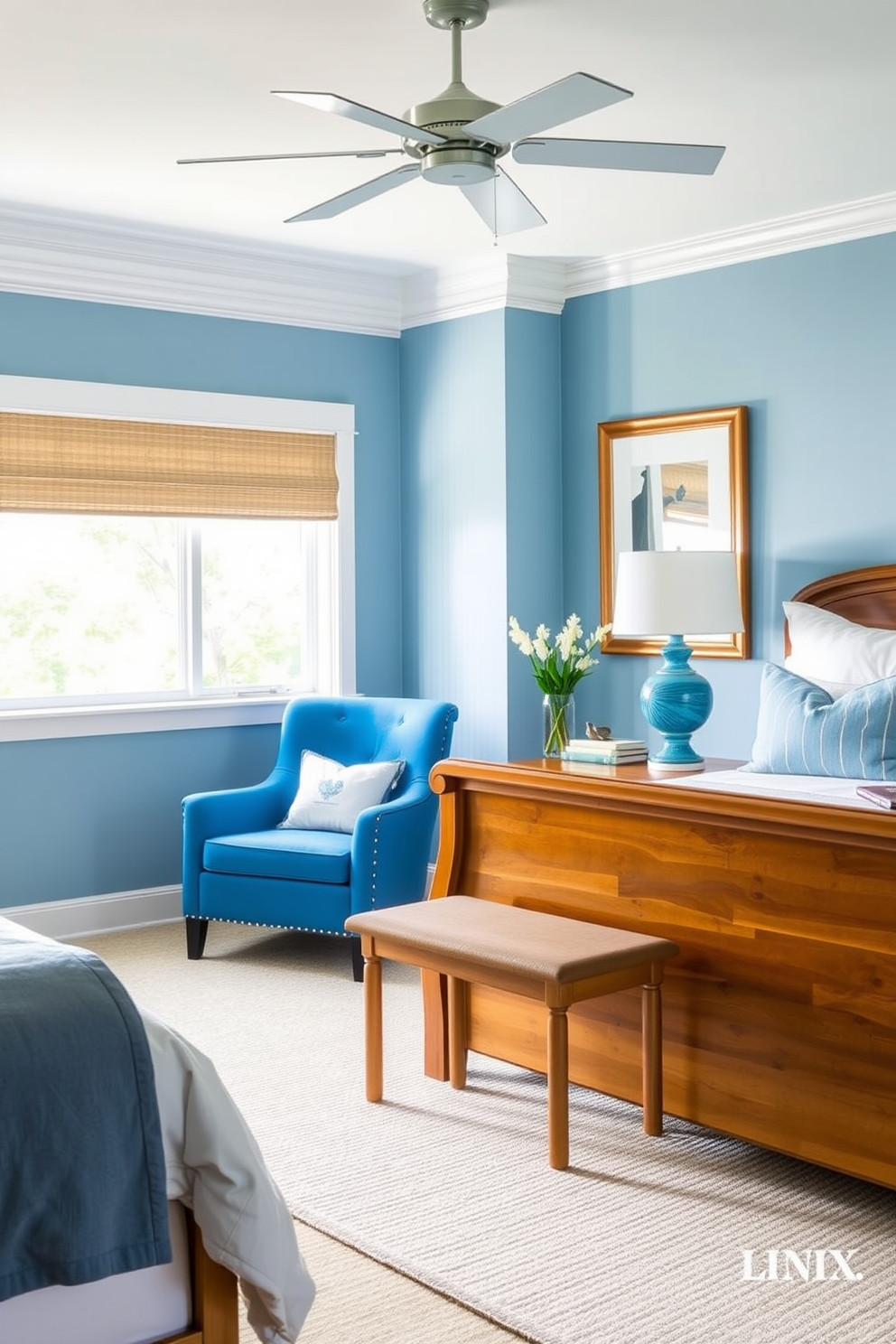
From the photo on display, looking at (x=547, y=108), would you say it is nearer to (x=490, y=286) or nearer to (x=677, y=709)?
(x=677, y=709)

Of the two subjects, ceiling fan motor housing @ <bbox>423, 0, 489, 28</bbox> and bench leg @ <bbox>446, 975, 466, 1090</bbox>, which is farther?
bench leg @ <bbox>446, 975, 466, 1090</bbox>

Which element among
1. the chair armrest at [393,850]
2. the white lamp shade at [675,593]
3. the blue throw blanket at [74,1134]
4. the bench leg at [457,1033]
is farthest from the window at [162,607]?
the blue throw blanket at [74,1134]

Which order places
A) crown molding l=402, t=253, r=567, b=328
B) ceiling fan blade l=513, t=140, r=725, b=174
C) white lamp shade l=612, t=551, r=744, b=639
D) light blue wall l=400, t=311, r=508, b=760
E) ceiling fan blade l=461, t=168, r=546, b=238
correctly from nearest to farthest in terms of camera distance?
ceiling fan blade l=513, t=140, r=725, b=174 → ceiling fan blade l=461, t=168, r=546, b=238 → white lamp shade l=612, t=551, r=744, b=639 → crown molding l=402, t=253, r=567, b=328 → light blue wall l=400, t=311, r=508, b=760

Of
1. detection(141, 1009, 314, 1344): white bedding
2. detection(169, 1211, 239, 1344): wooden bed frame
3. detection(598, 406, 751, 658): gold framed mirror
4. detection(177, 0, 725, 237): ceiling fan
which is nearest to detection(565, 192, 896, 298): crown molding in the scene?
detection(598, 406, 751, 658): gold framed mirror

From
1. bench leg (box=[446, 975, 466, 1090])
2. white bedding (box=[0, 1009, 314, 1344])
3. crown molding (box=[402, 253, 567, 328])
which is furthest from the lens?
crown molding (box=[402, 253, 567, 328])

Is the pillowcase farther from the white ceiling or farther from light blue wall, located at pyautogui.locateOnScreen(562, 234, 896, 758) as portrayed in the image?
the white ceiling

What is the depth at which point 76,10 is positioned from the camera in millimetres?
3049

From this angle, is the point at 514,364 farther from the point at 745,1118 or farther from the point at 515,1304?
the point at 515,1304

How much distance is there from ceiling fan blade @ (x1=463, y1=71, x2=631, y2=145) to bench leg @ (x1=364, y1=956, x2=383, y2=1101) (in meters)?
1.91

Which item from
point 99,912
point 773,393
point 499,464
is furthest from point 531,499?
point 99,912

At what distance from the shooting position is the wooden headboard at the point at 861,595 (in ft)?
14.4

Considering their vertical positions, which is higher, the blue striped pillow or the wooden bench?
the blue striped pillow

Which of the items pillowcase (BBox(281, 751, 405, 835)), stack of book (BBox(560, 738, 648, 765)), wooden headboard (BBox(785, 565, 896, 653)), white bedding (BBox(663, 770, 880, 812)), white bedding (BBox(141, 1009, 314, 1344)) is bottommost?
white bedding (BBox(141, 1009, 314, 1344))

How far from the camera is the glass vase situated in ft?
12.6
